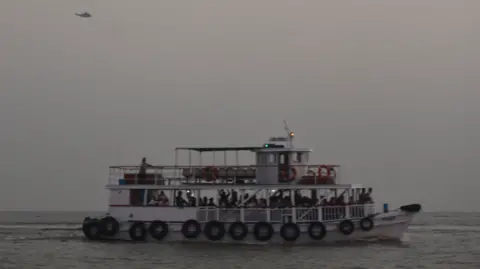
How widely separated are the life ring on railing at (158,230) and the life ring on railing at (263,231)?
4697 mm

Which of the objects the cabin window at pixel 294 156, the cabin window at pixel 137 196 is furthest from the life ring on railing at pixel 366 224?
the cabin window at pixel 137 196

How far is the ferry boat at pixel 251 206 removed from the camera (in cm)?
3522

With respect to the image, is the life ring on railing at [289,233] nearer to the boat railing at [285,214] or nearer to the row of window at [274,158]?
the boat railing at [285,214]

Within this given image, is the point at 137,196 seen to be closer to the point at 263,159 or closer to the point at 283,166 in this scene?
the point at 263,159

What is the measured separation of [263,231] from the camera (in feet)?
115

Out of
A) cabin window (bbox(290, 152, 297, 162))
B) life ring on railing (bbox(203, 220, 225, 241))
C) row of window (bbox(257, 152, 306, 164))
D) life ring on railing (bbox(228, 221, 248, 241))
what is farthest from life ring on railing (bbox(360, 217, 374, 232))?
life ring on railing (bbox(203, 220, 225, 241))

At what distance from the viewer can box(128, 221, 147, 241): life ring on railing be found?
120 ft

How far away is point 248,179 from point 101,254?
28.1 feet

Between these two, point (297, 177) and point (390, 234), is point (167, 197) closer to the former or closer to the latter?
point (297, 177)

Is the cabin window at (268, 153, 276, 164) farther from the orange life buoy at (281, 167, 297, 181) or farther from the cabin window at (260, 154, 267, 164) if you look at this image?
the orange life buoy at (281, 167, 297, 181)

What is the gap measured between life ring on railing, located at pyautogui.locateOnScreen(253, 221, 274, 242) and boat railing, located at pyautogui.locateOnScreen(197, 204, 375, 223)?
43 centimetres

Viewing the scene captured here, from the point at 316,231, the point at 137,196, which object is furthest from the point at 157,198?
the point at 316,231

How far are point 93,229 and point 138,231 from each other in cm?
302

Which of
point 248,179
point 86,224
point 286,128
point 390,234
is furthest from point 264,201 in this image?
point 86,224
